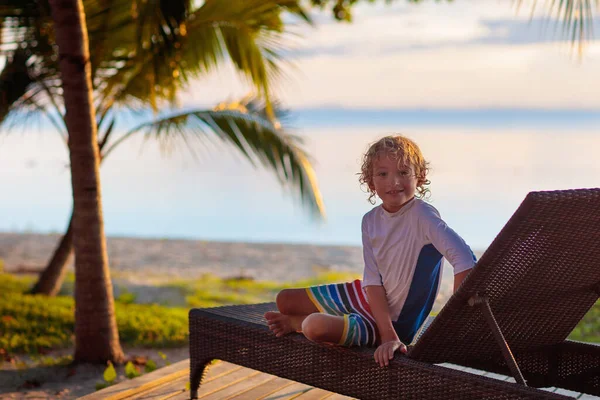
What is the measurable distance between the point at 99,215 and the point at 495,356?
303 cm

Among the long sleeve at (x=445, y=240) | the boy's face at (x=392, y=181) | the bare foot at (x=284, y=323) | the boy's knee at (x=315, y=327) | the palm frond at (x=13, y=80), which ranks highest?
the palm frond at (x=13, y=80)

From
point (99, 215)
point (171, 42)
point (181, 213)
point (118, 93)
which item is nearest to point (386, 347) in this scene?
point (99, 215)

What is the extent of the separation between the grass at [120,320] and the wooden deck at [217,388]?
87.3 inches

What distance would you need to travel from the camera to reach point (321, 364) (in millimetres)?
3076

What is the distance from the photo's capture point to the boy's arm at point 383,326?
2.81 meters

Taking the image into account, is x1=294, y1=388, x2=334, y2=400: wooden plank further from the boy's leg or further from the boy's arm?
the boy's arm

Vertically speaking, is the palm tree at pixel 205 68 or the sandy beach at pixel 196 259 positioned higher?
the palm tree at pixel 205 68

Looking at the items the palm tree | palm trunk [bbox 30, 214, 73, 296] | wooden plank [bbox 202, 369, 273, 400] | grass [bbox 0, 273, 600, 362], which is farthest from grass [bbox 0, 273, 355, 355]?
wooden plank [bbox 202, 369, 273, 400]

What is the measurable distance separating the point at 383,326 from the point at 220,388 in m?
1.32

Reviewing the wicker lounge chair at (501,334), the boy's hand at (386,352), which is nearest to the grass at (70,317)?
the wicker lounge chair at (501,334)

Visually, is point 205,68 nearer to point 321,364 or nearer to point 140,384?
point 140,384

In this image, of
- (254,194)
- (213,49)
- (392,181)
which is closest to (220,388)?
(392,181)

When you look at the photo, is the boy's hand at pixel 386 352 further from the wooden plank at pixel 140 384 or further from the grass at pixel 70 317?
the grass at pixel 70 317

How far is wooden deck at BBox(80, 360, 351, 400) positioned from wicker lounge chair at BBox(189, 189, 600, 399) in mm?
294
